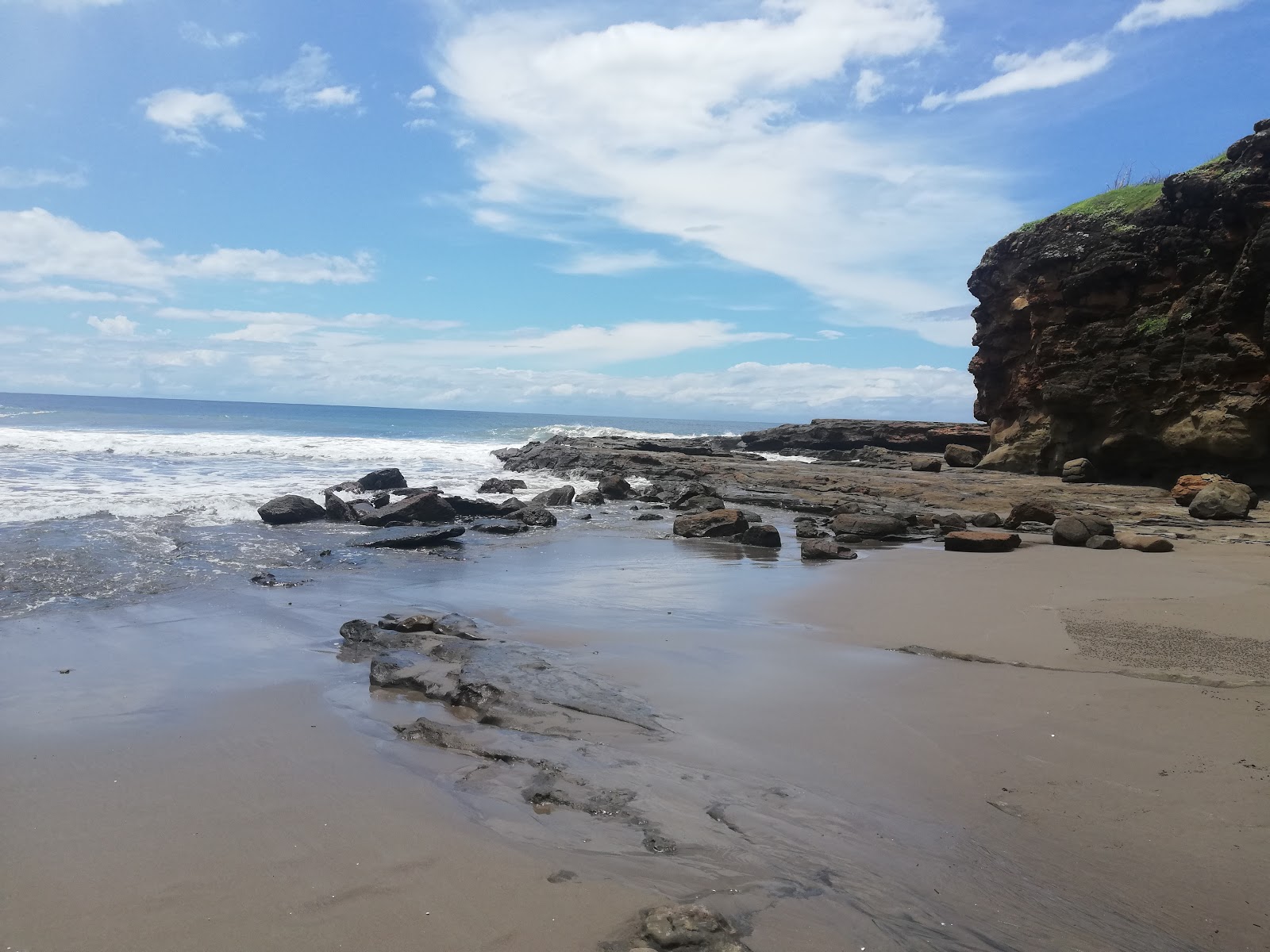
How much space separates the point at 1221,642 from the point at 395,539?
35.0ft

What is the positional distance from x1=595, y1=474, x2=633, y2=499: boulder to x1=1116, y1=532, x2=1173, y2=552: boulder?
11.4 m

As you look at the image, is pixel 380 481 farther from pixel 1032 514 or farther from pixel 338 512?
pixel 1032 514

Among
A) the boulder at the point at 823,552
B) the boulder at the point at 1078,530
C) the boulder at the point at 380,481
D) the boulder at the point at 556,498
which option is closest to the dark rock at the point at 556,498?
the boulder at the point at 556,498

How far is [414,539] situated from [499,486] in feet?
30.0

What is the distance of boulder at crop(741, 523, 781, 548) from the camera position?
13.0 metres

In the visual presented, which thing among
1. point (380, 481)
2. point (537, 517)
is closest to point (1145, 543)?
point (537, 517)

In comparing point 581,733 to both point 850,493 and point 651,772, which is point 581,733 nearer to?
point 651,772

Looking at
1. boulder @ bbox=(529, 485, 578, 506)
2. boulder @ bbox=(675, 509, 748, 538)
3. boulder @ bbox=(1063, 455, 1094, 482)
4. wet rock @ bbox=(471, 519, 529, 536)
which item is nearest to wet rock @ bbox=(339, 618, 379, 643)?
wet rock @ bbox=(471, 519, 529, 536)

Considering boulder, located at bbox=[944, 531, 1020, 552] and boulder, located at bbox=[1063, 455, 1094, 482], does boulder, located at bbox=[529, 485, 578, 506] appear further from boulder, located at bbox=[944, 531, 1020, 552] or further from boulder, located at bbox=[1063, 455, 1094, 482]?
boulder, located at bbox=[1063, 455, 1094, 482]

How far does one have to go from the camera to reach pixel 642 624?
7559 millimetres

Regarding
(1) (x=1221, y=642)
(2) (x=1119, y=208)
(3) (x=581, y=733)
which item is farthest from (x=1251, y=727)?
(2) (x=1119, y=208)

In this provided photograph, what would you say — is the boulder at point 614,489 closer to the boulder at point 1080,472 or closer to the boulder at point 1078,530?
the boulder at point 1078,530

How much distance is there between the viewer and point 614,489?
2036cm

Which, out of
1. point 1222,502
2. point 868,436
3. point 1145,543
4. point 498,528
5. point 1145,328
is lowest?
point 498,528
